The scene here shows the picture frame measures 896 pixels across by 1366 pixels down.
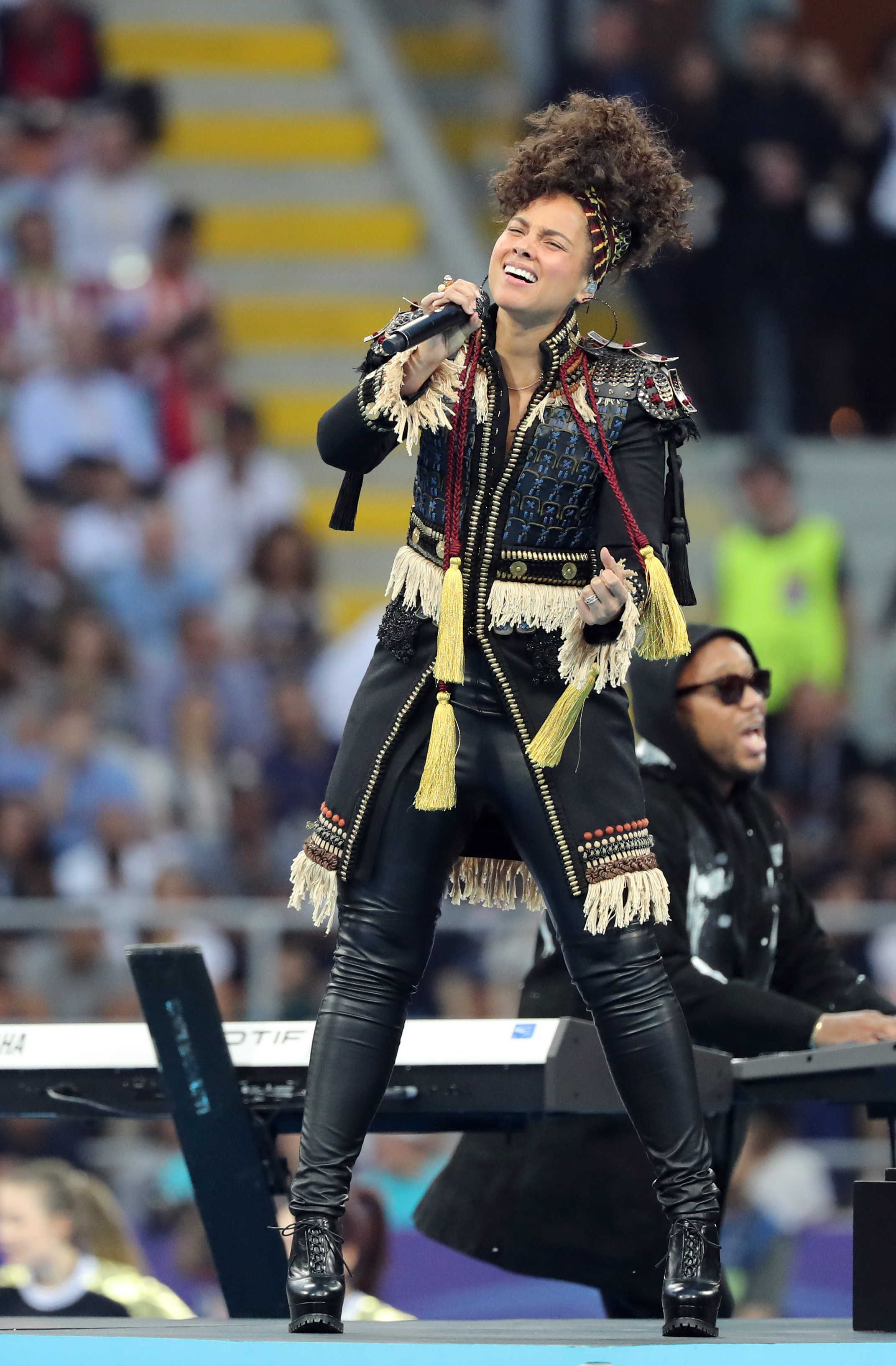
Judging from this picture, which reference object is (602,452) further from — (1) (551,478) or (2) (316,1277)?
(2) (316,1277)

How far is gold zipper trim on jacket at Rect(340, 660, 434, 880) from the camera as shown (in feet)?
11.0

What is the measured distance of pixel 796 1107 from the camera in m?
6.93

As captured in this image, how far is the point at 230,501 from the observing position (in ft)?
30.6

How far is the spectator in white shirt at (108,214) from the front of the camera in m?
9.90

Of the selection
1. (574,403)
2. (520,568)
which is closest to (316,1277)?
(520,568)

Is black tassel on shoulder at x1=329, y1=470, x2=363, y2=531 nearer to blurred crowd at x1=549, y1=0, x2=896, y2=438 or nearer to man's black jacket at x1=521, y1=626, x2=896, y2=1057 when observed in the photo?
man's black jacket at x1=521, y1=626, x2=896, y2=1057

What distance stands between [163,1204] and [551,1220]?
2589 millimetres

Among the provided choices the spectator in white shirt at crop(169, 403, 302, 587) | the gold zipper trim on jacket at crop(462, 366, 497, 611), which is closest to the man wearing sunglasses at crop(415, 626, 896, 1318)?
the gold zipper trim on jacket at crop(462, 366, 497, 611)

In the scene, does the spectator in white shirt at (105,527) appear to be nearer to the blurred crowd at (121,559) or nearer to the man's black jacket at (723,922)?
the blurred crowd at (121,559)

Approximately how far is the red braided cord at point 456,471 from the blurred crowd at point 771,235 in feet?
20.1

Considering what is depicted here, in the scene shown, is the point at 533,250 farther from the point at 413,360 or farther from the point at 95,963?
the point at 95,963

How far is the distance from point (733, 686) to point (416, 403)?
4.62 ft

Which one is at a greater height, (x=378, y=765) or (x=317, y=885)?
(x=378, y=765)

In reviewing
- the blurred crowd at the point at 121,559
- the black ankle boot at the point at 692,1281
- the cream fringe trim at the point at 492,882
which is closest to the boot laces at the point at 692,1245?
the black ankle boot at the point at 692,1281
